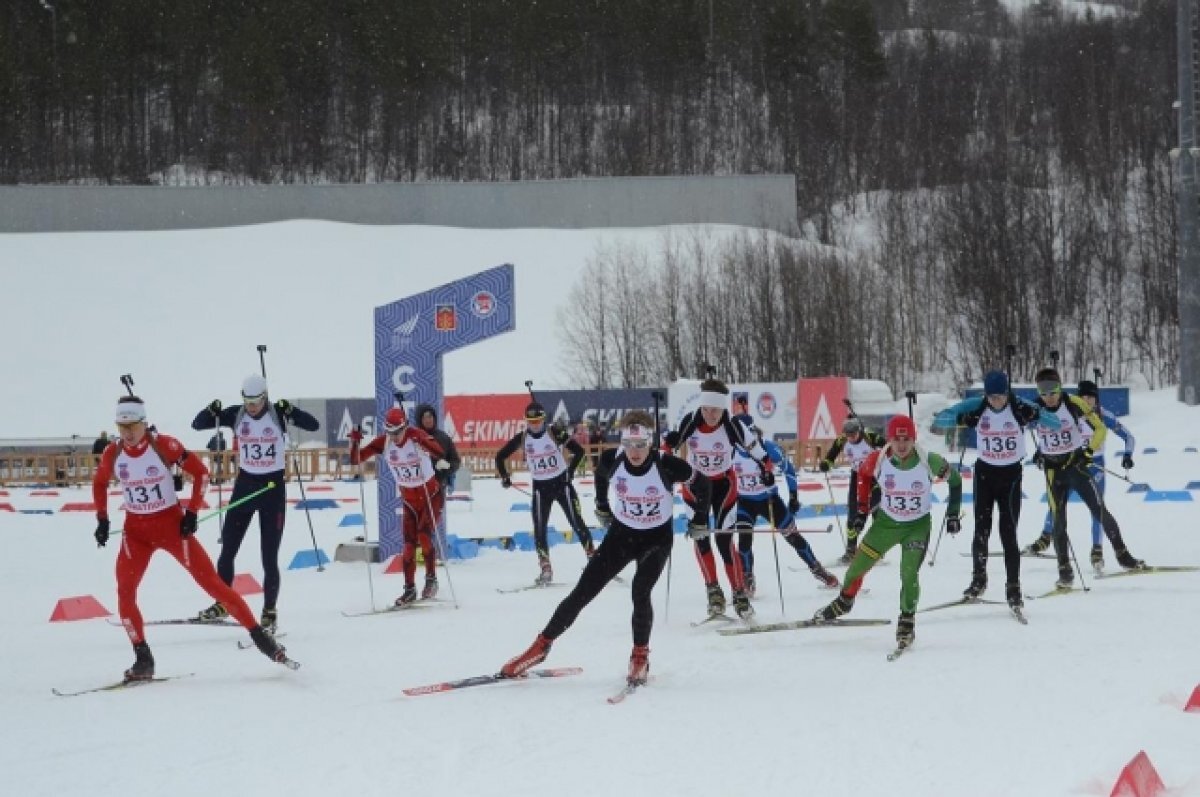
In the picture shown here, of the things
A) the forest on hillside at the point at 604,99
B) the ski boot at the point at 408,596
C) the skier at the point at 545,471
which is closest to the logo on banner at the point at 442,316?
the skier at the point at 545,471

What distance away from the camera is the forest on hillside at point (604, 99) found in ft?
213

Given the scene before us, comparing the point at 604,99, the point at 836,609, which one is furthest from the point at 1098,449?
the point at 604,99

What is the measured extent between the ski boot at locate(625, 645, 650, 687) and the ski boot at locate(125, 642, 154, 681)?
122 inches

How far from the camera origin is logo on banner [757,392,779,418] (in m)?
34.4

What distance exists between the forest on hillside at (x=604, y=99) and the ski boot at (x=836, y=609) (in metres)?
47.1

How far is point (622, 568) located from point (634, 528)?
28 centimetres

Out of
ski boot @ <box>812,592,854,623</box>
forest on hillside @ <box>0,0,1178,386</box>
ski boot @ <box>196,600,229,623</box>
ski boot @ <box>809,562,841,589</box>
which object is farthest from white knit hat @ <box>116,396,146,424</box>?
forest on hillside @ <box>0,0,1178,386</box>

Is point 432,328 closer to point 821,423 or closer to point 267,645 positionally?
point 267,645

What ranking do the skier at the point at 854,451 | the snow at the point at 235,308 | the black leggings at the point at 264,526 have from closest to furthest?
the black leggings at the point at 264,526 → the skier at the point at 854,451 → the snow at the point at 235,308

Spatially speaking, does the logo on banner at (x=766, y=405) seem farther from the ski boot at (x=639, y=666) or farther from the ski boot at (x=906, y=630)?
the ski boot at (x=639, y=666)

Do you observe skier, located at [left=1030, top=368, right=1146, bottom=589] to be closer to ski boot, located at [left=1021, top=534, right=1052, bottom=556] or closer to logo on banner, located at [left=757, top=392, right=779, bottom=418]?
ski boot, located at [left=1021, top=534, right=1052, bottom=556]

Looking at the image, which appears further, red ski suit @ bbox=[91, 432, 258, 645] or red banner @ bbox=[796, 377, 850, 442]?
red banner @ bbox=[796, 377, 850, 442]

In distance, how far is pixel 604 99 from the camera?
81.1 m

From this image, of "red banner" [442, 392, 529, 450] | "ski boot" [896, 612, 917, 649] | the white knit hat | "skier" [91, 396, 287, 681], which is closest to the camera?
"skier" [91, 396, 287, 681]
